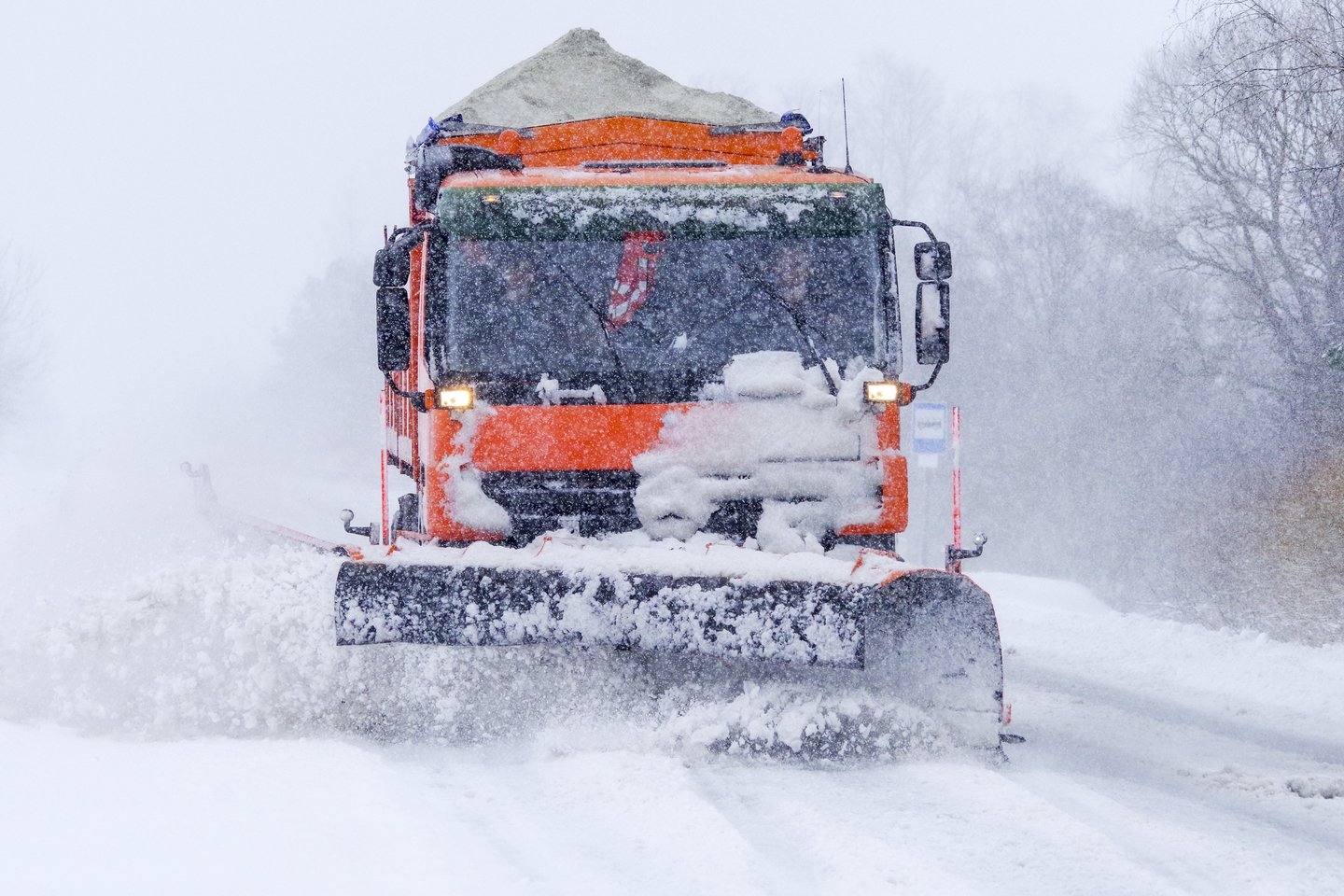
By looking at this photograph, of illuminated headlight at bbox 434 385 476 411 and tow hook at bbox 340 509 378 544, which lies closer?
illuminated headlight at bbox 434 385 476 411

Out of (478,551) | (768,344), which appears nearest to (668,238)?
(768,344)

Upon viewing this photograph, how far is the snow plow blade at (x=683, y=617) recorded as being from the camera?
546cm

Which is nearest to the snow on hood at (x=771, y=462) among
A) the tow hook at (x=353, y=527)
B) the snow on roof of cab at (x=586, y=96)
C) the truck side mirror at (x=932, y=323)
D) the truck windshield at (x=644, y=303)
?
the truck windshield at (x=644, y=303)

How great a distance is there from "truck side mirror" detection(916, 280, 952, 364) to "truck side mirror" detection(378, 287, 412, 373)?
8.66ft

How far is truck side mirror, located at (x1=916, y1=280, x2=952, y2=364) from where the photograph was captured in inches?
277

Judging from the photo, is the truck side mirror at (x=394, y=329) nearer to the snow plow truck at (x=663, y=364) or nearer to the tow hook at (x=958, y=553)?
the snow plow truck at (x=663, y=364)

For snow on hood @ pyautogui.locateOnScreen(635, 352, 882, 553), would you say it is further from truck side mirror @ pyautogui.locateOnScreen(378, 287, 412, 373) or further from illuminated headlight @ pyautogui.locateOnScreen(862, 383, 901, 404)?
truck side mirror @ pyautogui.locateOnScreen(378, 287, 412, 373)

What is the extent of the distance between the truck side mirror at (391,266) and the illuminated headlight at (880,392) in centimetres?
236

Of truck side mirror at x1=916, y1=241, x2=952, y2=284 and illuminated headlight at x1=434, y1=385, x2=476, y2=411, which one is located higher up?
truck side mirror at x1=916, y1=241, x2=952, y2=284

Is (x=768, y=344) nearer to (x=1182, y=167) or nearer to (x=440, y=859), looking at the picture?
(x=440, y=859)

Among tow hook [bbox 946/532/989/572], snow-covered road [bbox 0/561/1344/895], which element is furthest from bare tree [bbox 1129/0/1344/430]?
snow-covered road [bbox 0/561/1344/895]

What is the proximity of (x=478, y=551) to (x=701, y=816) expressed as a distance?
1.81m

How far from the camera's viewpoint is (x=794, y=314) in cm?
676

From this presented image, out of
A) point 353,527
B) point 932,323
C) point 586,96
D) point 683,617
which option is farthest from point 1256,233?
point 683,617
